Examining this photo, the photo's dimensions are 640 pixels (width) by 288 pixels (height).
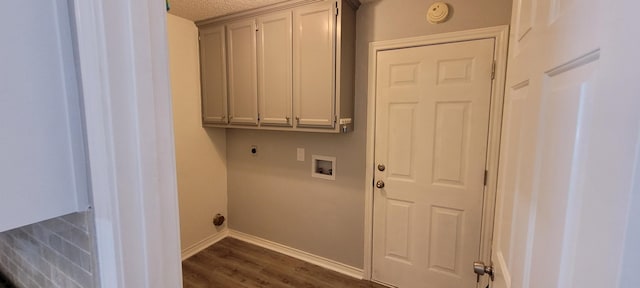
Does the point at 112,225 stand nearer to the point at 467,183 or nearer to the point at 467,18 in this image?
the point at 467,183

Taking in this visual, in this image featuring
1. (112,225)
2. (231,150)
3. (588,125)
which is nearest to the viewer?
(588,125)

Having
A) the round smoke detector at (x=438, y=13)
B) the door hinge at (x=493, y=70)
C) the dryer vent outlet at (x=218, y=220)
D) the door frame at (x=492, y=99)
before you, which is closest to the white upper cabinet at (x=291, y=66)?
the door frame at (x=492, y=99)

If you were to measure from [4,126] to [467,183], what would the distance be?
2.20 metres

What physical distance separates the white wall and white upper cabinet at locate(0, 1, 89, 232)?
85.3 inches

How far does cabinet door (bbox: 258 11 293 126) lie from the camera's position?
2197 millimetres

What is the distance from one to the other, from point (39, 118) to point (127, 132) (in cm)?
13

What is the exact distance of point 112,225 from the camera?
50 cm

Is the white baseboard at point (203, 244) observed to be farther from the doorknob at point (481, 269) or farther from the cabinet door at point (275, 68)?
the doorknob at point (481, 269)

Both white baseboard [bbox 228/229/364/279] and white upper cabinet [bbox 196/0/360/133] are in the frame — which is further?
white baseboard [bbox 228/229/364/279]

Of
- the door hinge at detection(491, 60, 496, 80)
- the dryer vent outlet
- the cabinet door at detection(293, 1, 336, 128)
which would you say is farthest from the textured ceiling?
the dryer vent outlet

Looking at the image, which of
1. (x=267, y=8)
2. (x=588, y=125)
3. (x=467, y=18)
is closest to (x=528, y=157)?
(x=588, y=125)

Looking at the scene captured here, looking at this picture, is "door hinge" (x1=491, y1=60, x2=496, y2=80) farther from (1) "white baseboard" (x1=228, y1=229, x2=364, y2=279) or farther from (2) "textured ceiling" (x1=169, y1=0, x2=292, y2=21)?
(1) "white baseboard" (x1=228, y1=229, x2=364, y2=279)

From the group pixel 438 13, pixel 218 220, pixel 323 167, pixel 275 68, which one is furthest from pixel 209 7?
pixel 218 220

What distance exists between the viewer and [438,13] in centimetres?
184
